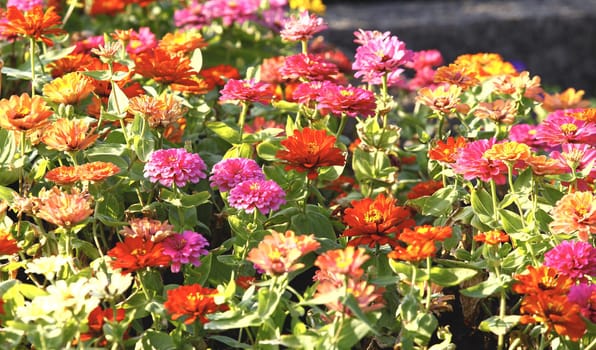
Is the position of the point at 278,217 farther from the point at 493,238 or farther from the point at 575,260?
the point at 575,260

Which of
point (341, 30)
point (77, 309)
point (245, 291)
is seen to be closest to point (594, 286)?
point (245, 291)

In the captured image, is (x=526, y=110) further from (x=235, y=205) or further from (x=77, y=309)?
(x=77, y=309)

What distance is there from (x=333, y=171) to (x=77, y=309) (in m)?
0.77

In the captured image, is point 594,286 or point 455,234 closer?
point 594,286

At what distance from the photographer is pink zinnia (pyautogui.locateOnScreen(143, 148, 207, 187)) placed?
1.83 meters

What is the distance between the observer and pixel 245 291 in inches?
71.6

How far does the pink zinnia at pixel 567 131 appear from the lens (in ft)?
6.71

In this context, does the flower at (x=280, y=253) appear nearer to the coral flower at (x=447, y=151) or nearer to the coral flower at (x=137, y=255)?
the coral flower at (x=137, y=255)

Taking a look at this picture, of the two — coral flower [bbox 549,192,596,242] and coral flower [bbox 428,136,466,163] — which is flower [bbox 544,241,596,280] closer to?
coral flower [bbox 549,192,596,242]

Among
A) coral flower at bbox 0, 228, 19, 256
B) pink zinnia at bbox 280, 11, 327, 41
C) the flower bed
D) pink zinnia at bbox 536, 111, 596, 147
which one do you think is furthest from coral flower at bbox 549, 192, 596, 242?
coral flower at bbox 0, 228, 19, 256

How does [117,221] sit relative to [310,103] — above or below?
below

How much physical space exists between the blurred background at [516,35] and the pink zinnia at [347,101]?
3.45 metres

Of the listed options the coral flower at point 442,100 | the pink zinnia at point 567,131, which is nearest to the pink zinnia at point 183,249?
the coral flower at point 442,100

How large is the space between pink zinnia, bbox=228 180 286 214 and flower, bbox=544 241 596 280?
20.8 inches
